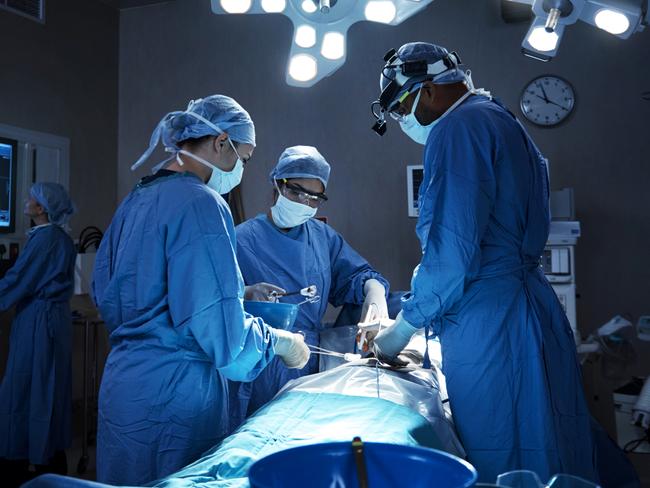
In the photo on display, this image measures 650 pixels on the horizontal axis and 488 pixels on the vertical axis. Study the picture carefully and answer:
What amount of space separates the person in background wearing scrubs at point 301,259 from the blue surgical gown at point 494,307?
80 centimetres

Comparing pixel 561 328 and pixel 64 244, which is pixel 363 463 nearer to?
pixel 561 328

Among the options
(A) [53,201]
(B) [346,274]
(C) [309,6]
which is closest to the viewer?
(C) [309,6]

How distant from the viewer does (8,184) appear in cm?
425

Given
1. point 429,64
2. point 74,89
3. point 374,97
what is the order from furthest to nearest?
point 74,89
point 374,97
point 429,64

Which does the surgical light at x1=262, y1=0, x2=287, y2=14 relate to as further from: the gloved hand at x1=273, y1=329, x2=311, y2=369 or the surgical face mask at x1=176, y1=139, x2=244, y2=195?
the gloved hand at x1=273, y1=329, x2=311, y2=369

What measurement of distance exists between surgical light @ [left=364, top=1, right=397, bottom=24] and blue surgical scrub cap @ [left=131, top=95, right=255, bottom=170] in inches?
20.5

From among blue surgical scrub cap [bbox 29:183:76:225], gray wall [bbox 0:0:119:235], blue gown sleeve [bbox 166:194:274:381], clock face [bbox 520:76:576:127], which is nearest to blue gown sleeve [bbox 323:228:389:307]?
blue gown sleeve [bbox 166:194:274:381]

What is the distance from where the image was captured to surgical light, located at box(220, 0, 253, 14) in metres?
1.90

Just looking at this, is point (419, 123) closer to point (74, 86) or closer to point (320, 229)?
point (320, 229)

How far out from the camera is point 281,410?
4.92ft

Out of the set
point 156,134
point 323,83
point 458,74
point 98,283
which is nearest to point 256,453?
point 98,283

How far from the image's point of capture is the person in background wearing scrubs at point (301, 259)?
7.41ft

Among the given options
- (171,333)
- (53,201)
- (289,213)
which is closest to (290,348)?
(171,333)

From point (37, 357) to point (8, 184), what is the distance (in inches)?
56.6
